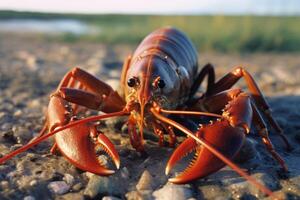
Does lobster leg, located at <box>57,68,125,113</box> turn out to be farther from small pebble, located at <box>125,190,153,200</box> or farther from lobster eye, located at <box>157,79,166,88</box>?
small pebble, located at <box>125,190,153,200</box>

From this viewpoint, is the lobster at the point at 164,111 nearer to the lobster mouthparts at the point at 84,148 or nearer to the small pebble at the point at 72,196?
the lobster mouthparts at the point at 84,148

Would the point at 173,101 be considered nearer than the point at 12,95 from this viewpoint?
Yes

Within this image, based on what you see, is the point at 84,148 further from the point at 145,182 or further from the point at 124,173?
the point at 145,182

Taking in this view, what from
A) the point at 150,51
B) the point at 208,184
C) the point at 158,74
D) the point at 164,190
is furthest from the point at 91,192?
the point at 150,51

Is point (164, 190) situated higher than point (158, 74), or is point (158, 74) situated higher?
point (158, 74)

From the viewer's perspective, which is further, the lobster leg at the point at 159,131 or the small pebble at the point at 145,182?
the lobster leg at the point at 159,131

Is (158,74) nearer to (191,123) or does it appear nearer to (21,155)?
(191,123)

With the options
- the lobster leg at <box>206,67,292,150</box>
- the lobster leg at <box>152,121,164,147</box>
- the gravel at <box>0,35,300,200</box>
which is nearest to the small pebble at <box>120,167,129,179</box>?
the gravel at <box>0,35,300,200</box>

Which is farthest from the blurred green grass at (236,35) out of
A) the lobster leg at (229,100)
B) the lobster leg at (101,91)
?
the lobster leg at (229,100)
